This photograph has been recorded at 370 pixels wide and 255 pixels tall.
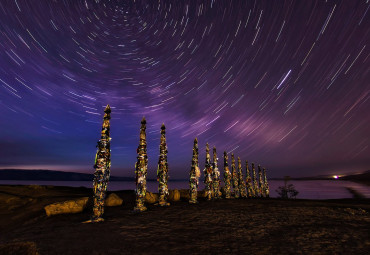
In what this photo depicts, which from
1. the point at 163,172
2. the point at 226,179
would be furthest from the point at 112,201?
the point at 226,179

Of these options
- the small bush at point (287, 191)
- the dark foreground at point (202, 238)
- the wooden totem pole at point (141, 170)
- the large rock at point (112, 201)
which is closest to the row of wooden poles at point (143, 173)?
the wooden totem pole at point (141, 170)

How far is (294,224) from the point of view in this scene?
34.9 ft

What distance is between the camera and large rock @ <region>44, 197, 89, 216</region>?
14.8m

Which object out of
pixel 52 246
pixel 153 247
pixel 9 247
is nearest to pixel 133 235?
pixel 153 247

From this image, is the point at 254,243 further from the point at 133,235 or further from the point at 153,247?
the point at 133,235

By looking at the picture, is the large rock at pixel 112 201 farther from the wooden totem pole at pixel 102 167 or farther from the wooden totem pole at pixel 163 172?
the wooden totem pole at pixel 102 167

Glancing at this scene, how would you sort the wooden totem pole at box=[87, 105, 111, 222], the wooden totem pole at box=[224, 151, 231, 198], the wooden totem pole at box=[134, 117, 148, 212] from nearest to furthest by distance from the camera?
the wooden totem pole at box=[87, 105, 111, 222], the wooden totem pole at box=[134, 117, 148, 212], the wooden totem pole at box=[224, 151, 231, 198]

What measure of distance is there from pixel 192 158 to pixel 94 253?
1900 cm

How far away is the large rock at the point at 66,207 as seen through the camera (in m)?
14.8

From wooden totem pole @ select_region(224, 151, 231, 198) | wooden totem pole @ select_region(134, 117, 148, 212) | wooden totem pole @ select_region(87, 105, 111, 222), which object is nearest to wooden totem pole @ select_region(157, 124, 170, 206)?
wooden totem pole @ select_region(134, 117, 148, 212)

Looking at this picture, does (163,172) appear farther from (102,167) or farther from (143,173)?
(102,167)

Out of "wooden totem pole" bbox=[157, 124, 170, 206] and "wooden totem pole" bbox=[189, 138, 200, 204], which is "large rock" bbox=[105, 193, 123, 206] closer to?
"wooden totem pole" bbox=[157, 124, 170, 206]

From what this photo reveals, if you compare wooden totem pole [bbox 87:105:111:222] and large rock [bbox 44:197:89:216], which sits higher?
wooden totem pole [bbox 87:105:111:222]

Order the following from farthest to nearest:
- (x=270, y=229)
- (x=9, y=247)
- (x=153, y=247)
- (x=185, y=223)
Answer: (x=185, y=223)
(x=270, y=229)
(x=153, y=247)
(x=9, y=247)
